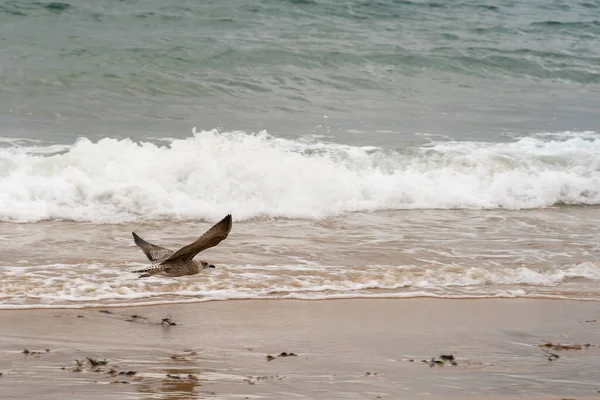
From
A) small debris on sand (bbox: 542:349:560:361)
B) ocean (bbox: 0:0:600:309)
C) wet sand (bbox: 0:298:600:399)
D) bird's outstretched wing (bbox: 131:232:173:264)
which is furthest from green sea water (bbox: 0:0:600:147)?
small debris on sand (bbox: 542:349:560:361)

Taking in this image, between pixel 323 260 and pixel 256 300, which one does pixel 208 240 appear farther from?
pixel 323 260

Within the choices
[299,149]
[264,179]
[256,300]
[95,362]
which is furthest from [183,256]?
[299,149]

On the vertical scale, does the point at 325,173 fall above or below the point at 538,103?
below

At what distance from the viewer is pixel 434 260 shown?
669cm

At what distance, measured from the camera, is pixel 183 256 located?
5.17 m

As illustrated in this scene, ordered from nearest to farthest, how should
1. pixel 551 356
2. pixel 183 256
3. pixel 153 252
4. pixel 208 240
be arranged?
pixel 551 356, pixel 208 240, pixel 183 256, pixel 153 252

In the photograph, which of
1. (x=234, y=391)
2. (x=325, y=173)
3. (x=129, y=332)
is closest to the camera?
(x=234, y=391)

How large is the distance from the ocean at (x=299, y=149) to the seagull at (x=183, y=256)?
0.37 meters

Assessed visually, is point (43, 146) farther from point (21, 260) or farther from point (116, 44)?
point (116, 44)

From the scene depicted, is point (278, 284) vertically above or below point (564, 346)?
above

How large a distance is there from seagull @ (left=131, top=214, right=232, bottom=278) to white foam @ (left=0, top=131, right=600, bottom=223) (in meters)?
2.58

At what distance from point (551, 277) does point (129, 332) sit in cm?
316

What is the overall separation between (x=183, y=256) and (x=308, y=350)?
3.20ft

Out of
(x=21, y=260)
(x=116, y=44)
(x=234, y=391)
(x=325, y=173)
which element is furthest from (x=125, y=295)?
(x=116, y=44)
